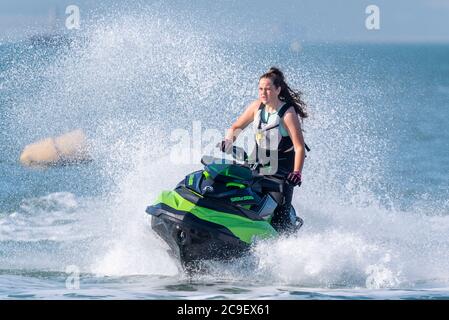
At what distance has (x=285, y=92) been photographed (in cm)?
790

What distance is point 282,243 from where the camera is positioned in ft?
25.5

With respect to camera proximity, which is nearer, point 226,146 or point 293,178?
point 293,178

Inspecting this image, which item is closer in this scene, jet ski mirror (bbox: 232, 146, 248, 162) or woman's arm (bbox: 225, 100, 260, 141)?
jet ski mirror (bbox: 232, 146, 248, 162)

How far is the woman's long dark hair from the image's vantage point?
7.83m

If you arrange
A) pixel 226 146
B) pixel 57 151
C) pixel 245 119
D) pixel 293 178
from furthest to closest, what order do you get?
1. pixel 57 151
2. pixel 245 119
3. pixel 226 146
4. pixel 293 178

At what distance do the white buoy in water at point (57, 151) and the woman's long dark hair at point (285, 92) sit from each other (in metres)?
10.1

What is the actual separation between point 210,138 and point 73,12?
123 inches

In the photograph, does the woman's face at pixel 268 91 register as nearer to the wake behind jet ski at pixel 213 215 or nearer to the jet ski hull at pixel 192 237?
the wake behind jet ski at pixel 213 215

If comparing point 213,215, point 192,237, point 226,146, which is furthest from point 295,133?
point 192,237

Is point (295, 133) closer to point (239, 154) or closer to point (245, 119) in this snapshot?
point (239, 154)

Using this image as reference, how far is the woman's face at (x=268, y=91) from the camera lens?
779 centimetres

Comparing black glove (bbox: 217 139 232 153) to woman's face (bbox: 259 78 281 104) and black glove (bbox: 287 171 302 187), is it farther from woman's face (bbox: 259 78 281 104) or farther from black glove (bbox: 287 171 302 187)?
black glove (bbox: 287 171 302 187)

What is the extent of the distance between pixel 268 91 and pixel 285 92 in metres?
0.17

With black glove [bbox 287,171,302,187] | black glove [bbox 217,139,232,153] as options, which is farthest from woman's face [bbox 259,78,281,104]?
black glove [bbox 287,171,302,187]
